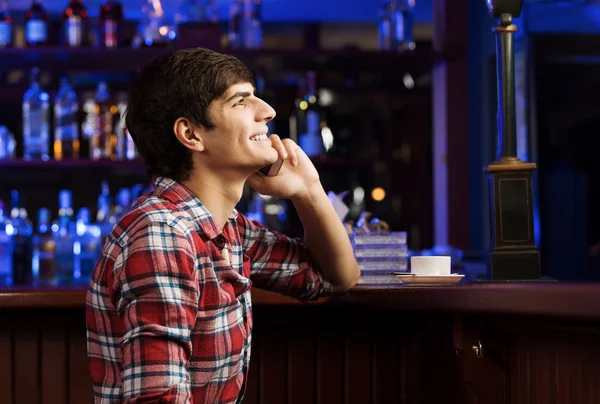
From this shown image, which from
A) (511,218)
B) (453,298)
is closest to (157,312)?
(453,298)

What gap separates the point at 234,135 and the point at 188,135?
0.08 metres

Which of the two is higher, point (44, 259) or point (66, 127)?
point (66, 127)

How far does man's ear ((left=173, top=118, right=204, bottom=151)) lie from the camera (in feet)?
4.83

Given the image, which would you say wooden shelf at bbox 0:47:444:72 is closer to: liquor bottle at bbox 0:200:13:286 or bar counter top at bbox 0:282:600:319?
liquor bottle at bbox 0:200:13:286

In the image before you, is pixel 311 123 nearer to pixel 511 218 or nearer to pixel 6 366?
pixel 511 218

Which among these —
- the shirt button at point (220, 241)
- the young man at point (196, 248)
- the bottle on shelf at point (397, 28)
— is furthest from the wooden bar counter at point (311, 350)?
the bottle on shelf at point (397, 28)

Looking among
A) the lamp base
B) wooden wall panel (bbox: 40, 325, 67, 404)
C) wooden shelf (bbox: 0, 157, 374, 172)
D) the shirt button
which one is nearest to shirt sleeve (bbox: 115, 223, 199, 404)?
the shirt button

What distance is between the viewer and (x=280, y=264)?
1.71m

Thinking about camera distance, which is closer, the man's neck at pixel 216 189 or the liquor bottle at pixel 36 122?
the man's neck at pixel 216 189

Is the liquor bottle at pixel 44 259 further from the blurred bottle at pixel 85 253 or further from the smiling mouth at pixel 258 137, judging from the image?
the smiling mouth at pixel 258 137

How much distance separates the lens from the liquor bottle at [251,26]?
3715 mm

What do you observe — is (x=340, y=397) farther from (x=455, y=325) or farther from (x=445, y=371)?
(x=455, y=325)

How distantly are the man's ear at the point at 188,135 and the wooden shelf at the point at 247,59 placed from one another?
2089mm

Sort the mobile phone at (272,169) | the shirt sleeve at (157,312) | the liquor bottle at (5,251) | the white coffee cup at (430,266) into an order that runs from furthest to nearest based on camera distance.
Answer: the liquor bottle at (5,251)
the white coffee cup at (430,266)
the mobile phone at (272,169)
the shirt sleeve at (157,312)
